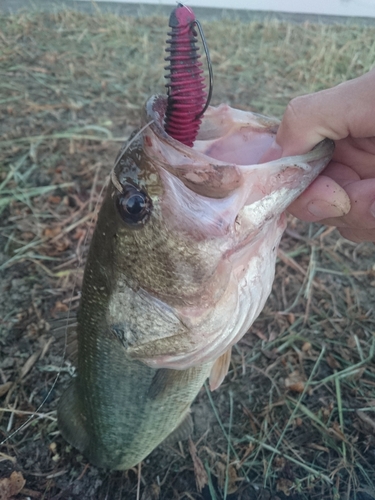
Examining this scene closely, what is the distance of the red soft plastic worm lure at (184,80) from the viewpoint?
1012 millimetres

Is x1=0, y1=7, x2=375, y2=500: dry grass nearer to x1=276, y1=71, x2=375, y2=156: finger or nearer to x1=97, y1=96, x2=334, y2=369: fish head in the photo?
x1=97, y1=96, x2=334, y2=369: fish head

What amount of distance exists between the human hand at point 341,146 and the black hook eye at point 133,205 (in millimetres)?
411

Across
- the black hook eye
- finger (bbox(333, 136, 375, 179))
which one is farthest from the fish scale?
finger (bbox(333, 136, 375, 179))

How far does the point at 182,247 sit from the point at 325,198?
508 millimetres

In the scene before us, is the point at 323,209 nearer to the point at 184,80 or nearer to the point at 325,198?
the point at 325,198

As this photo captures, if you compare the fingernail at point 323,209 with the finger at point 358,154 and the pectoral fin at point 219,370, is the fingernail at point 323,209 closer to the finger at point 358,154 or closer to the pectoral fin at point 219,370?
the finger at point 358,154

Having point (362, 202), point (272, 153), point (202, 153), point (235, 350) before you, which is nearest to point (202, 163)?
point (202, 153)

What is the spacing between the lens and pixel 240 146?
135 cm

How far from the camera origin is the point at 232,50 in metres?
5.13

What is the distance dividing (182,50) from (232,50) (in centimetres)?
453

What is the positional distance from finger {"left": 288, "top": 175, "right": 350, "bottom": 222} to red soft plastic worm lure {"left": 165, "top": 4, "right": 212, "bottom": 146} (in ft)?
1.45

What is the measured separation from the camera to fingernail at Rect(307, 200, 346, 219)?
4.58 feet

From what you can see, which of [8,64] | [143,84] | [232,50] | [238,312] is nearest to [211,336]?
[238,312]

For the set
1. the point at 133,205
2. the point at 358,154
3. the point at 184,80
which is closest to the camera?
the point at 184,80
